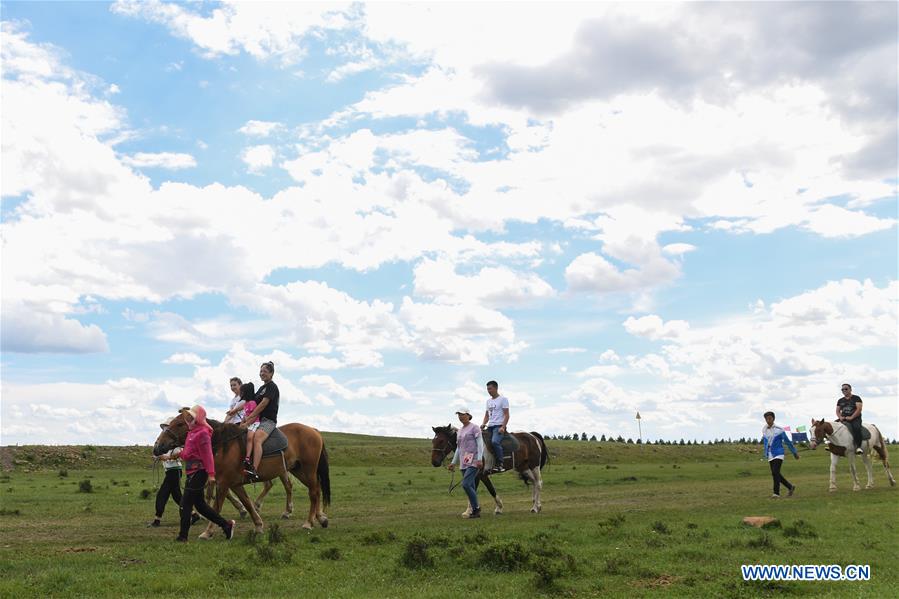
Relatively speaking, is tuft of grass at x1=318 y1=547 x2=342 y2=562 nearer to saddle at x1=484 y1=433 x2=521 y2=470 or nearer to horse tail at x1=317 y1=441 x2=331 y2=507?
horse tail at x1=317 y1=441 x2=331 y2=507

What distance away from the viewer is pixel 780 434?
22.9m

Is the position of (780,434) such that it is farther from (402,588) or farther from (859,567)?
(402,588)

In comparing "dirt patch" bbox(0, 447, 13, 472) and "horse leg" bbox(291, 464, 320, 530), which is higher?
"horse leg" bbox(291, 464, 320, 530)

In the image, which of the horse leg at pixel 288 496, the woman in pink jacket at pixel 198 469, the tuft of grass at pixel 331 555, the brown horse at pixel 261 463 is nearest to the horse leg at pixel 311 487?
the brown horse at pixel 261 463

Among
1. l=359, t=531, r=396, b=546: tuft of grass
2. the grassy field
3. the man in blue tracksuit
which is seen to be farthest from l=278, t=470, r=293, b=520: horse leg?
the man in blue tracksuit

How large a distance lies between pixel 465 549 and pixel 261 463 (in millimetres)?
5345

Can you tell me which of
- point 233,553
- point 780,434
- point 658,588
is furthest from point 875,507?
point 233,553

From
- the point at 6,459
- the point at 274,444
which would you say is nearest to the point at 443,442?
the point at 274,444

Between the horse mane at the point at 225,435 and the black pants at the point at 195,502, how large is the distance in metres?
0.63

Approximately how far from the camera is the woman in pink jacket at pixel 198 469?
46.5 feet

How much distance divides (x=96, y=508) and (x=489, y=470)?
38.6 ft

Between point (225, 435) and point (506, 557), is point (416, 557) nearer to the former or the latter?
point (506, 557)

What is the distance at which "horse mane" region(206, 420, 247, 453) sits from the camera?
14758 mm

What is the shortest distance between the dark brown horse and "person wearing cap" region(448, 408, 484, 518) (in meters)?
0.52
